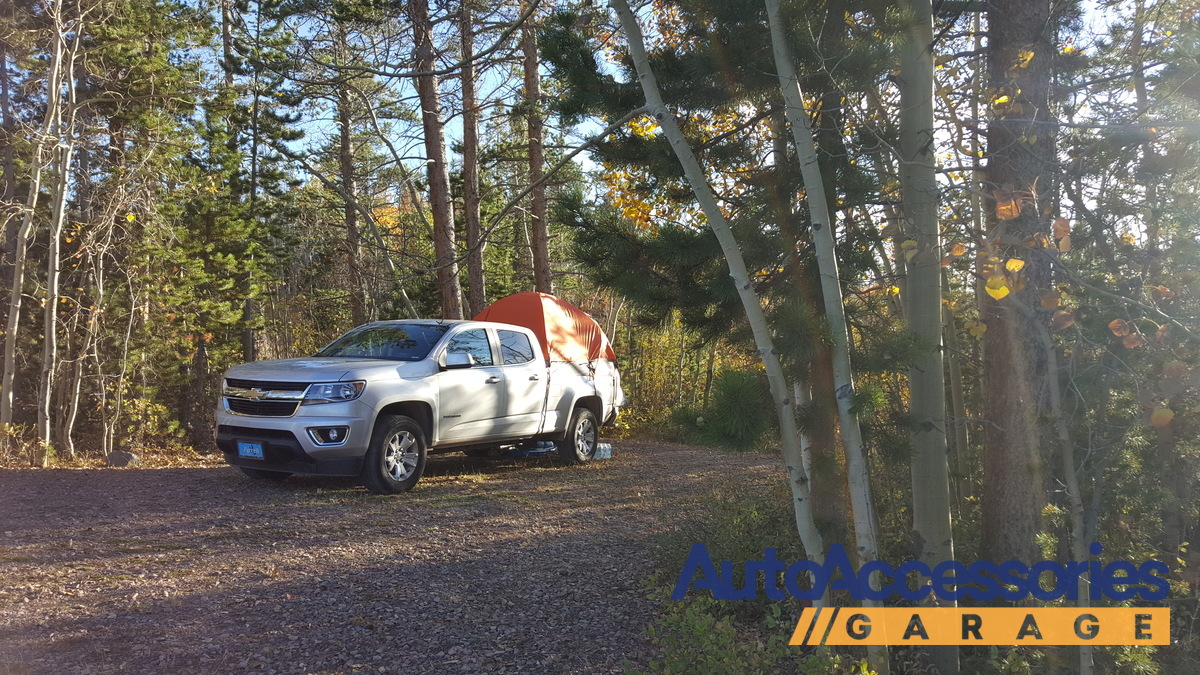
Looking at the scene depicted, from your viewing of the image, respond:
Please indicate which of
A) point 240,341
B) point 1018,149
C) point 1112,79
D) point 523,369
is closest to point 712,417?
point 1018,149

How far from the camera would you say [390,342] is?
9805mm

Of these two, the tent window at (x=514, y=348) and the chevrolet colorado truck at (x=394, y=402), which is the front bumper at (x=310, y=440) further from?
the tent window at (x=514, y=348)

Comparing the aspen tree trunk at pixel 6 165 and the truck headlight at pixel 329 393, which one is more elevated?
the aspen tree trunk at pixel 6 165

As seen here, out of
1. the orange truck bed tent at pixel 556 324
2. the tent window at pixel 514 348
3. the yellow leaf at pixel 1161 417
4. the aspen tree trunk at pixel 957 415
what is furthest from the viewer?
the orange truck bed tent at pixel 556 324

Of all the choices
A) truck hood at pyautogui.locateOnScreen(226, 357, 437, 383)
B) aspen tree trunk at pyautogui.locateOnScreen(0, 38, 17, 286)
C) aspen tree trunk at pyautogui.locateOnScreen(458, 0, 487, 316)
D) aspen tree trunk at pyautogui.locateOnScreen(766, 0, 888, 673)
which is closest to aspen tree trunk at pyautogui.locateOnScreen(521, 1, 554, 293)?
aspen tree trunk at pyautogui.locateOnScreen(458, 0, 487, 316)

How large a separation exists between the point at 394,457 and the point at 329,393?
3.27 ft

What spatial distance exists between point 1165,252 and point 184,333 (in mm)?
17062

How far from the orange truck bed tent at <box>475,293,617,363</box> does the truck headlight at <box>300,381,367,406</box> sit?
166 inches

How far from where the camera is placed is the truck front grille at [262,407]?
27.5 ft

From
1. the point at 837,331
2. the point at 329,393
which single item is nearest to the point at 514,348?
the point at 329,393

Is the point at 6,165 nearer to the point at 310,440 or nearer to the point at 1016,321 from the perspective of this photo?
the point at 310,440

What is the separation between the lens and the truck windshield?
955cm

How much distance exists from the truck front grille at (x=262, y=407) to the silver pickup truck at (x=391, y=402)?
10 millimetres

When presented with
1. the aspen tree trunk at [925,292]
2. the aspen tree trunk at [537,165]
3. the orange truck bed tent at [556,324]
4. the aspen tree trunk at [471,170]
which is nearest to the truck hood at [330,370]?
the orange truck bed tent at [556,324]
